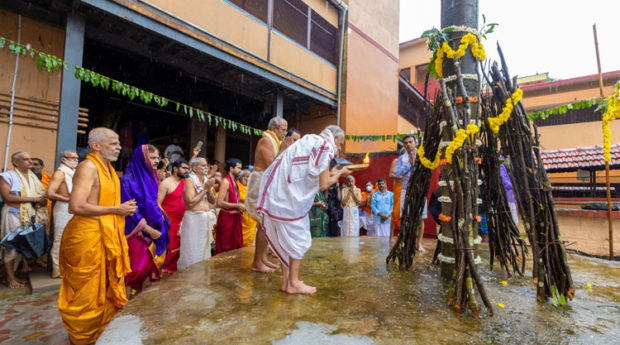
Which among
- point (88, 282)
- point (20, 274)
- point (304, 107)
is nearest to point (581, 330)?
point (88, 282)

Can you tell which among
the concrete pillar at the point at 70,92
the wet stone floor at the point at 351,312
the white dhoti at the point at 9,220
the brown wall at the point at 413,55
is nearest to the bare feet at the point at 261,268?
the wet stone floor at the point at 351,312

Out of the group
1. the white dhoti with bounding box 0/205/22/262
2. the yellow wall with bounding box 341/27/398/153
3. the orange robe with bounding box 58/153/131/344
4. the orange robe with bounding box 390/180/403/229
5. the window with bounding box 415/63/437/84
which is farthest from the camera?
the window with bounding box 415/63/437/84

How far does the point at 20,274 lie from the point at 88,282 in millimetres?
3544

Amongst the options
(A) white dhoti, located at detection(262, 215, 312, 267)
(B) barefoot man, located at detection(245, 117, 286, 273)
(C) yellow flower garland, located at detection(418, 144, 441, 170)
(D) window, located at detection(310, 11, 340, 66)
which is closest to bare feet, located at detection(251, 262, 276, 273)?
(B) barefoot man, located at detection(245, 117, 286, 273)

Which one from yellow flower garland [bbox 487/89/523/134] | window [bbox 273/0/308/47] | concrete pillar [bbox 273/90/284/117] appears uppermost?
window [bbox 273/0/308/47]

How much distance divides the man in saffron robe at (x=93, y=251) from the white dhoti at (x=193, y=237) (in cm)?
161

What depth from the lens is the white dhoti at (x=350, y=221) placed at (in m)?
8.00

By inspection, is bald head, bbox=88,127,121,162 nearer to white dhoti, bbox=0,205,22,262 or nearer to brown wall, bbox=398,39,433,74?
white dhoti, bbox=0,205,22,262

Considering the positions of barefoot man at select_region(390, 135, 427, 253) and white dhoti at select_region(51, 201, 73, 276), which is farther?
barefoot man at select_region(390, 135, 427, 253)

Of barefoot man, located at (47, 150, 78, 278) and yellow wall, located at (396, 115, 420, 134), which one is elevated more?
yellow wall, located at (396, 115, 420, 134)

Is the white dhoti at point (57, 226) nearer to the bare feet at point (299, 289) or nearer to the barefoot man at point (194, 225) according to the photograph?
the barefoot man at point (194, 225)

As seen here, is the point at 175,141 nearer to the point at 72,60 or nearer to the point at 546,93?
the point at 72,60

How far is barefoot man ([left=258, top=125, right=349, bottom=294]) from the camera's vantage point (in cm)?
278

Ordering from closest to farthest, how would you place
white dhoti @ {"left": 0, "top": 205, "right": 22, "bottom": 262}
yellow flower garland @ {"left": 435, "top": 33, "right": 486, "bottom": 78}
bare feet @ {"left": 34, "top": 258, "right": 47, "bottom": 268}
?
yellow flower garland @ {"left": 435, "top": 33, "right": 486, "bottom": 78} < white dhoti @ {"left": 0, "top": 205, "right": 22, "bottom": 262} < bare feet @ {"left": 34, "top": 258, "right": 47, "bottom": 268}
